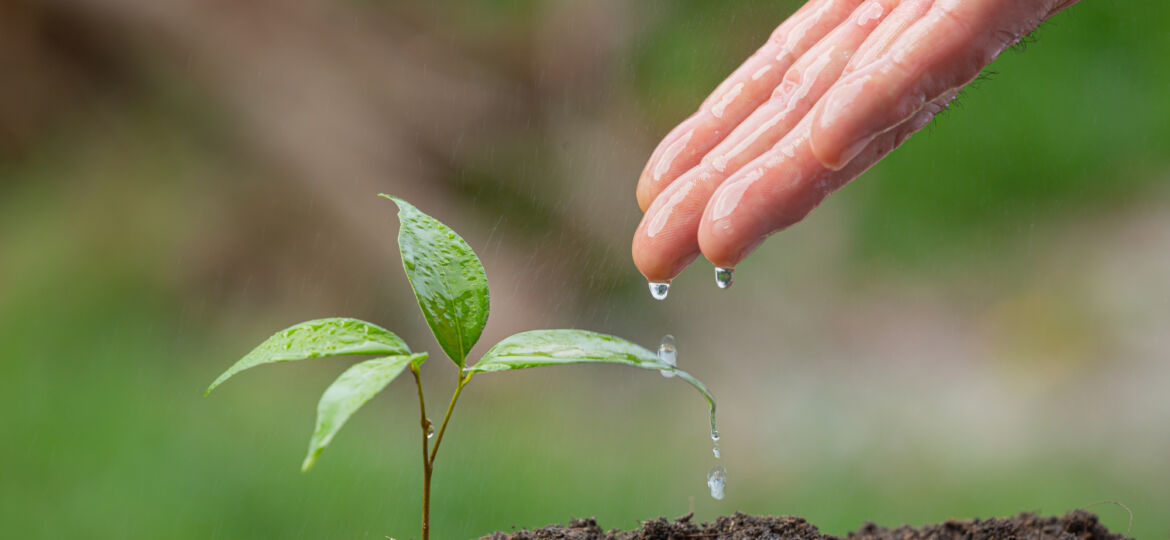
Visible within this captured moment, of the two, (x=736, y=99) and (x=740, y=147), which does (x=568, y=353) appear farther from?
(x=736, y=99)

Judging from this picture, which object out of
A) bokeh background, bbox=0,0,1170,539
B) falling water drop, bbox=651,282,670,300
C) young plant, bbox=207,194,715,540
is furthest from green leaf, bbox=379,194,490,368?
bokeh background, bbox=0,0,1170,539

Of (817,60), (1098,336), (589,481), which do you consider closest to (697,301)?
(589,481)

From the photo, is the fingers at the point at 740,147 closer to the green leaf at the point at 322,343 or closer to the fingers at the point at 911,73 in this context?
the fingers at the point at 911,73

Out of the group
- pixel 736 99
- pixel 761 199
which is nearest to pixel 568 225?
pixel 736 99

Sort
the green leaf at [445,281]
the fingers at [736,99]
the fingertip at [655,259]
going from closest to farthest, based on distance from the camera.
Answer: the green leaf at [445,281] → the fingertip at [655,259] → the fingers at [736,99]

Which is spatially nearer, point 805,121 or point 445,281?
point 445,281

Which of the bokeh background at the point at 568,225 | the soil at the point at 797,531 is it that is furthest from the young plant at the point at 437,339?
the bokeh background at the point at 568,225
